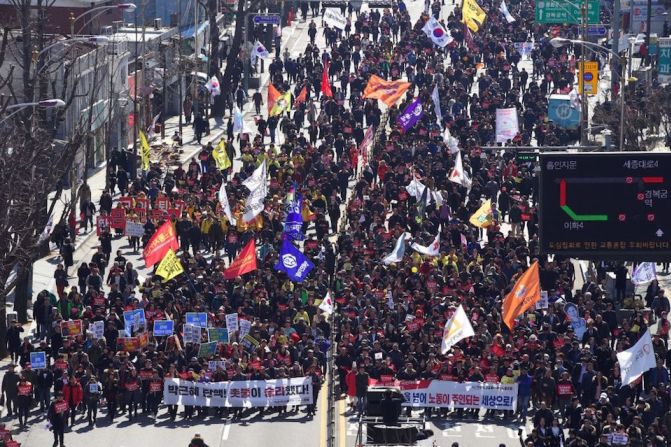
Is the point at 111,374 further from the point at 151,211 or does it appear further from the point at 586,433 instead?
the point at 151,211

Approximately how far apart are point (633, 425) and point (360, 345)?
774cm

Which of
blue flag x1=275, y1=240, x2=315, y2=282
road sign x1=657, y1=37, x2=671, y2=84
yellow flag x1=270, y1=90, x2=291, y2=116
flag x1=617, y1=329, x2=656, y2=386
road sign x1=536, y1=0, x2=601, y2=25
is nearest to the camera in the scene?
flag x1=617, y1=329, x2=656, y2=386

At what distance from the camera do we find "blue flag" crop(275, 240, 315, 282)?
163 feet

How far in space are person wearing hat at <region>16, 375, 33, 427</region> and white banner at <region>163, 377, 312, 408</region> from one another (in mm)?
2764

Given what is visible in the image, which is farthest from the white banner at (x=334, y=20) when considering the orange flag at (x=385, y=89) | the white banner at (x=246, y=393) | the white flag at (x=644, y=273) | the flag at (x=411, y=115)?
the white banner at (x=246, y=393)

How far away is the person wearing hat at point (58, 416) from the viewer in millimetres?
42281

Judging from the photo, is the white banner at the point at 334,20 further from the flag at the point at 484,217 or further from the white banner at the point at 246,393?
the white banner at the point at 246,393

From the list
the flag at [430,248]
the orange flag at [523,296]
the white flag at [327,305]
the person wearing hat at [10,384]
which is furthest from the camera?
the flag at [430,248]

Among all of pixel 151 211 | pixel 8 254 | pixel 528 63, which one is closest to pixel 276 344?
pixel 8 254

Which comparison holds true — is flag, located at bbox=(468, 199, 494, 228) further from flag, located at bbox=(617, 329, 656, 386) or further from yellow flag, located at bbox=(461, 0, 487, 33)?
yellow flag, located at bbox=(461, 0, 487, 33)

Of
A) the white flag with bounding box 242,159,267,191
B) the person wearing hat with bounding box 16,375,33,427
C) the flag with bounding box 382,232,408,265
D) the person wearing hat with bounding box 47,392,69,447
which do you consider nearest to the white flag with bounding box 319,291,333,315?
the flag with bounding box 382,232,408,265

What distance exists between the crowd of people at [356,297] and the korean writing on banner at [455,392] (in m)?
0.19

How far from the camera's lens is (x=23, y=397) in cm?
4397

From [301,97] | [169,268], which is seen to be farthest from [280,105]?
[169,268]
